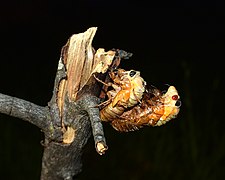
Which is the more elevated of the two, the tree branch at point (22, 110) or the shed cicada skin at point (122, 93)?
the shed cicada skin at point (122, 93)

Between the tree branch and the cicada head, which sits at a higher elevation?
the cicada head

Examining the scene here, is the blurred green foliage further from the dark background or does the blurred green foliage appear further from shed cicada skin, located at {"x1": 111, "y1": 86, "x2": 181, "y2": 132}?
shed cicada skin, located at {"x1": 111, "y1": 86, "x2": 181, "y2": 132}

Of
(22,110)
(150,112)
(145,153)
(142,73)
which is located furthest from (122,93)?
(142,73)

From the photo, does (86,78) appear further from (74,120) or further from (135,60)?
(135,60)

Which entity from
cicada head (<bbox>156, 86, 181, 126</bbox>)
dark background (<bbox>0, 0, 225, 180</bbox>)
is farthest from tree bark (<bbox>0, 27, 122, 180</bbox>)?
dark background (<bbox>0, 0, 225, 180</bbox>)

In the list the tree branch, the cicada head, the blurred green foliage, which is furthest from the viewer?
the blurred green foliage

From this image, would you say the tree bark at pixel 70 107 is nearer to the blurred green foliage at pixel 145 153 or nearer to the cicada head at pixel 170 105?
the cicada head at pixel 170 105

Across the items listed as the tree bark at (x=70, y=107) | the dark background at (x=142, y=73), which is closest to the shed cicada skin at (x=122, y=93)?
the tree bark at (x=70, y=107)
